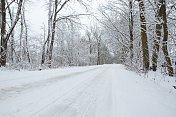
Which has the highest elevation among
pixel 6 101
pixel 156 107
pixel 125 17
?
pixel 125 17

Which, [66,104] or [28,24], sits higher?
[28,24]

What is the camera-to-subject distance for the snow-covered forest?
139 cm

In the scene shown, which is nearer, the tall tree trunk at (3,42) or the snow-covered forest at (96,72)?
the snow-covered forest at (96,72)

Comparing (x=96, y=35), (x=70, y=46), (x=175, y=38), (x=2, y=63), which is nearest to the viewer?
(x=175, y=38)

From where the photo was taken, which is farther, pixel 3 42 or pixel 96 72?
pixel 3 42

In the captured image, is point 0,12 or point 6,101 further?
point 0,12

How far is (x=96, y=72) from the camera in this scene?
6.30 meters

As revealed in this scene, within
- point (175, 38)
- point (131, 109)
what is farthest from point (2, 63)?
point (175, 38)

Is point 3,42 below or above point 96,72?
above

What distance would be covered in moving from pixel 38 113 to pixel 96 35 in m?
31.7

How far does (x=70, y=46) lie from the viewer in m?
27.2

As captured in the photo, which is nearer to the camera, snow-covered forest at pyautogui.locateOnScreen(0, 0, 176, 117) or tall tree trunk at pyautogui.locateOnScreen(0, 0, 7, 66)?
snow-covered forest at pyautogui.locateOnScreen(0, 0, 176, 117)

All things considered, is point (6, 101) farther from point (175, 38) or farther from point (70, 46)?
point (70, 46)

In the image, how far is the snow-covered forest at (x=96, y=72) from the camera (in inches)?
54.8
